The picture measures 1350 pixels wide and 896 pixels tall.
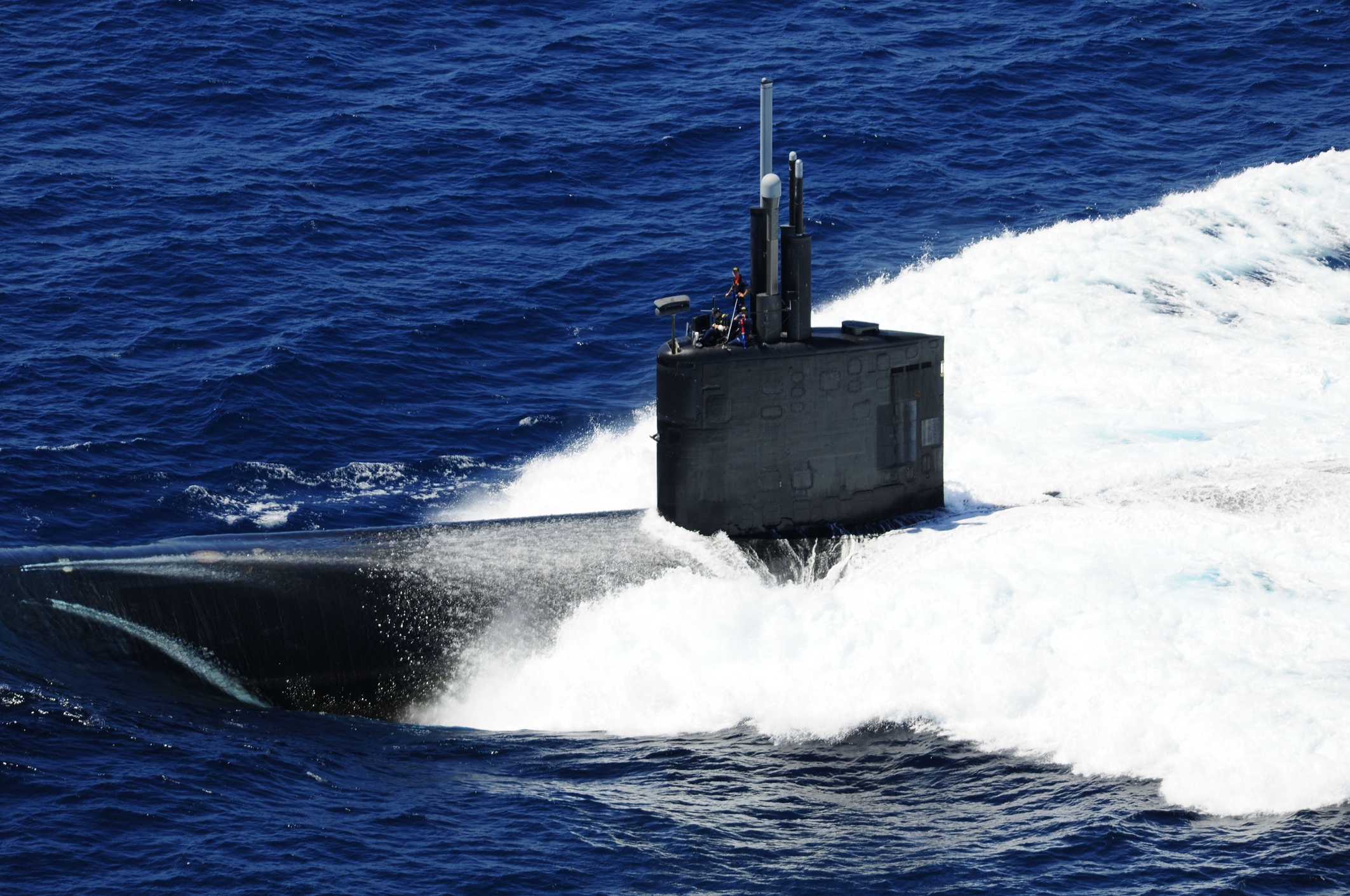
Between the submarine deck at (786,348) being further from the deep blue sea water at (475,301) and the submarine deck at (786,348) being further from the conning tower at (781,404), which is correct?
the deep blue sea water at (475,301)

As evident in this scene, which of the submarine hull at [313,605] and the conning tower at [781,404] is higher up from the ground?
the conning tower at [781,404]

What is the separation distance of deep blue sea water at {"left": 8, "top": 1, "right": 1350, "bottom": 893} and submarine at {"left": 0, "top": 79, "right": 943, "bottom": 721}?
84 centimetres

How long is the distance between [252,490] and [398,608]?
6952 millimetres

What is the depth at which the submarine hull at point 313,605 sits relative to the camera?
21.9 m

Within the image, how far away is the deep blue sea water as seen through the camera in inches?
681

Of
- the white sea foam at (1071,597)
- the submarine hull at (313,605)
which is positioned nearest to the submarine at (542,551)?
the submarine hull at (313,605)

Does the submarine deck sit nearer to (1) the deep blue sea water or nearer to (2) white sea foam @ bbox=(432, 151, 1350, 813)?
(2) white sea foam @ bbox=(432, 151, 1350, 813)

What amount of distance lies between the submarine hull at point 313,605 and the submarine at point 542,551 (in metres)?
0.03

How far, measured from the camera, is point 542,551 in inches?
941

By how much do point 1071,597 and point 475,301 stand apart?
55.2ft

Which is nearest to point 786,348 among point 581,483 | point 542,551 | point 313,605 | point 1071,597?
point 542,551

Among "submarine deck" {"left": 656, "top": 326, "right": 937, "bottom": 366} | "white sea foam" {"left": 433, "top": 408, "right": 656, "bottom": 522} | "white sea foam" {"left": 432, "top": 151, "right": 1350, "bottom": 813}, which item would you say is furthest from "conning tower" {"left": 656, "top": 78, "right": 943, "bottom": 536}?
"white sea foam" {"left": 433, "top": 408, "right": 656, "bottom": 522}

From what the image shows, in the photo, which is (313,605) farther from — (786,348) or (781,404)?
(786,348)

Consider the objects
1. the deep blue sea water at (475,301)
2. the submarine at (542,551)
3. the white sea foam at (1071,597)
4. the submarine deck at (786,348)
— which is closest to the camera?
the deep blue sea water at (475,301)
